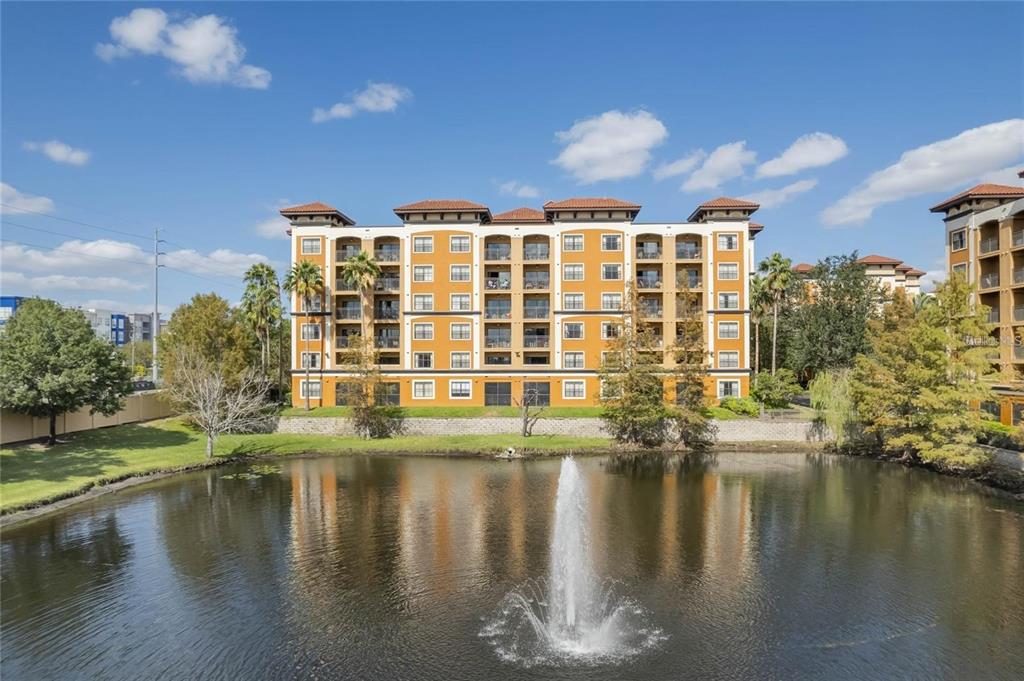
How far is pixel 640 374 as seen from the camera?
45.4m

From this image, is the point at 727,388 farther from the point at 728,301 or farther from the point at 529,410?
the point at 529,410

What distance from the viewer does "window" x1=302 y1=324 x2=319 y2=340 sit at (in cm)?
5359

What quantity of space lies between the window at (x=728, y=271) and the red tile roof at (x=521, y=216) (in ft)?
58.8

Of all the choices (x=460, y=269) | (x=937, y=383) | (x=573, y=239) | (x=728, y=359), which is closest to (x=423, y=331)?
(x=460, y=269)

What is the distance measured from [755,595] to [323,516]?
19.6 m

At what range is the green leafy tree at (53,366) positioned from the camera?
34250 mm

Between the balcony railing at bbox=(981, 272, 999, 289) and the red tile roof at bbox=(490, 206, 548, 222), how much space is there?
38.3 m

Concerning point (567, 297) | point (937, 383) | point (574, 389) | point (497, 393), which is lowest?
point (497, 393)

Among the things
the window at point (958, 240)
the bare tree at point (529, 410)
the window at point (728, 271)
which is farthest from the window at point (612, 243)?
the window at point (958, 240)

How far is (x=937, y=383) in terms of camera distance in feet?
118

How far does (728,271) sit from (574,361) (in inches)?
682

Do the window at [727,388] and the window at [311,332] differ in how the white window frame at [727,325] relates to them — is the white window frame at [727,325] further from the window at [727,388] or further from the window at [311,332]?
the window at [311,332]

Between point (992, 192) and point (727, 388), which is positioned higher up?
point (992, 192)

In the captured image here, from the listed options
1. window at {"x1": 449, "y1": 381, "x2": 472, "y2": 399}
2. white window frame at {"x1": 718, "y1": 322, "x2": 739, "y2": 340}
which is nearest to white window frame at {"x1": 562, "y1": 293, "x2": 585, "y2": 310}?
window at {"x1": 449, "y1": 381, "x2": 472, "y2": 399}
